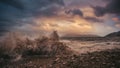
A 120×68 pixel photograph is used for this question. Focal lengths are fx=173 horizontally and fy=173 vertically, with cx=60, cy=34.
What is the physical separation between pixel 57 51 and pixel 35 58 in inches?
69.3

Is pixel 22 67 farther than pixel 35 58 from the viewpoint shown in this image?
No

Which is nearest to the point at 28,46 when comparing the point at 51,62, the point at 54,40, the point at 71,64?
the point at 54,40

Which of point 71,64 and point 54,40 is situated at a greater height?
point 54,40

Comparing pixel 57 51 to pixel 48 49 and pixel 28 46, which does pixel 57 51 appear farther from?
pixel 28 46

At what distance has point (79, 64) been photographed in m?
8.82

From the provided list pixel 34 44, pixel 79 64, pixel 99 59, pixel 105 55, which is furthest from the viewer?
pixel 34 44

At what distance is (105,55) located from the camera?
10.1 metres

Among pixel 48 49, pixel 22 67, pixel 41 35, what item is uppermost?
pixel 41 35

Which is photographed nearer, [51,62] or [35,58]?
[51,62]

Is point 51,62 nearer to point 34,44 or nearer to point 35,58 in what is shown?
point 35,58

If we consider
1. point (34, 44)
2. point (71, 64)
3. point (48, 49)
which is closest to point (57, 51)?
point (48, 49)

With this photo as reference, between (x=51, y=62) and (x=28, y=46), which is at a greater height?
(x=28, y=46)

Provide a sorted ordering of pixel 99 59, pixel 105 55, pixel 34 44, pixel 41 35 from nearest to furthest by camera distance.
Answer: pixel 99 59, pixel 105 55, pixel 34 44, pixel 41 35

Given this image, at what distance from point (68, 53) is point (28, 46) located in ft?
9.29
